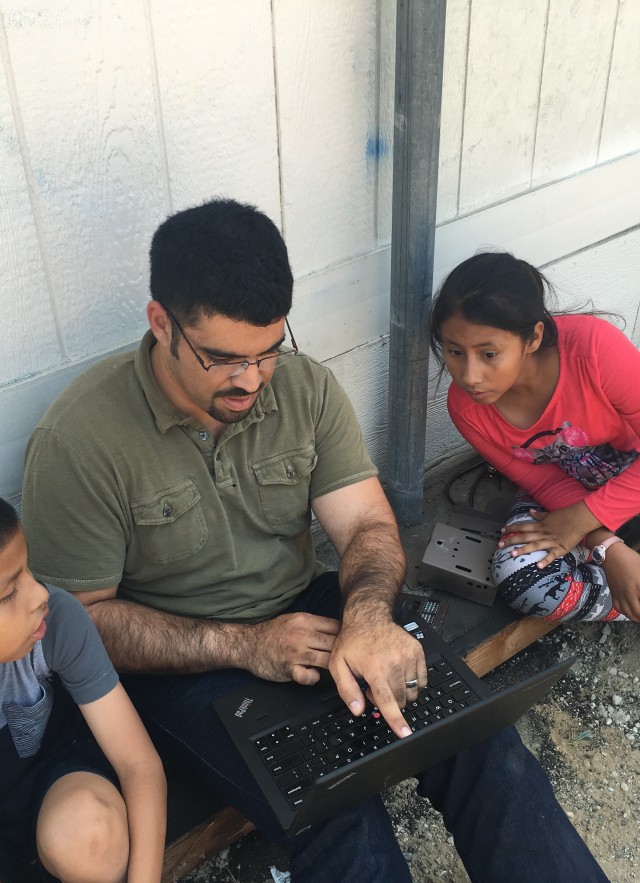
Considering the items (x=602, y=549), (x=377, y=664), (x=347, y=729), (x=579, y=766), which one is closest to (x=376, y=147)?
(x=602, y=549)

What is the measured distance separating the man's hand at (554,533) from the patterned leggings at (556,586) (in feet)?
0.07

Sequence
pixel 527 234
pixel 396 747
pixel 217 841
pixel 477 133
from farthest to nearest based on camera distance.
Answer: pixel 527 234, pixel 477 133, pixel 217 841, pixel 396 747

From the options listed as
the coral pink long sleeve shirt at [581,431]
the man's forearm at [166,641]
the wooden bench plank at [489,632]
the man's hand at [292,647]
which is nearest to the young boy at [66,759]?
the man's forearm at [166,641]

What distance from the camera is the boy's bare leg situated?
1471 millimetres

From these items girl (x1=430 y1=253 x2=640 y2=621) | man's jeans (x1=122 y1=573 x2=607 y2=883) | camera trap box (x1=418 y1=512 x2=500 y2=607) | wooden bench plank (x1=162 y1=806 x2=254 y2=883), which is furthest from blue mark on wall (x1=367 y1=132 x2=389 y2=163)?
wooden bench plank (x1=162 y1=806 x2=254 y2=883)

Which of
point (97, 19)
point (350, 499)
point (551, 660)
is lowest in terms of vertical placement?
point (551, 660)

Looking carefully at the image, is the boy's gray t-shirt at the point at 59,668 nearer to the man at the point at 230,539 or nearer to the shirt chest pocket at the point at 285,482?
the man at the point at 230,539

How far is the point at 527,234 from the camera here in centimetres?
289

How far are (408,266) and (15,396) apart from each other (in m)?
1.10

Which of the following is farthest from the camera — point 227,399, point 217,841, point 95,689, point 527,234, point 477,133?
point 527,234

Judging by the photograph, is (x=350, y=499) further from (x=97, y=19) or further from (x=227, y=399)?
(x=97, y=19)

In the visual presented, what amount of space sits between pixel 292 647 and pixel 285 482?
372mm

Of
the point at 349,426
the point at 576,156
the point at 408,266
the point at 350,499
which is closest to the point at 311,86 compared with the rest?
the point at 408,266

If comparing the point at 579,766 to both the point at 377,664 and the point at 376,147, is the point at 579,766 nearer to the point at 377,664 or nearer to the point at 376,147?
the point at 377,664
